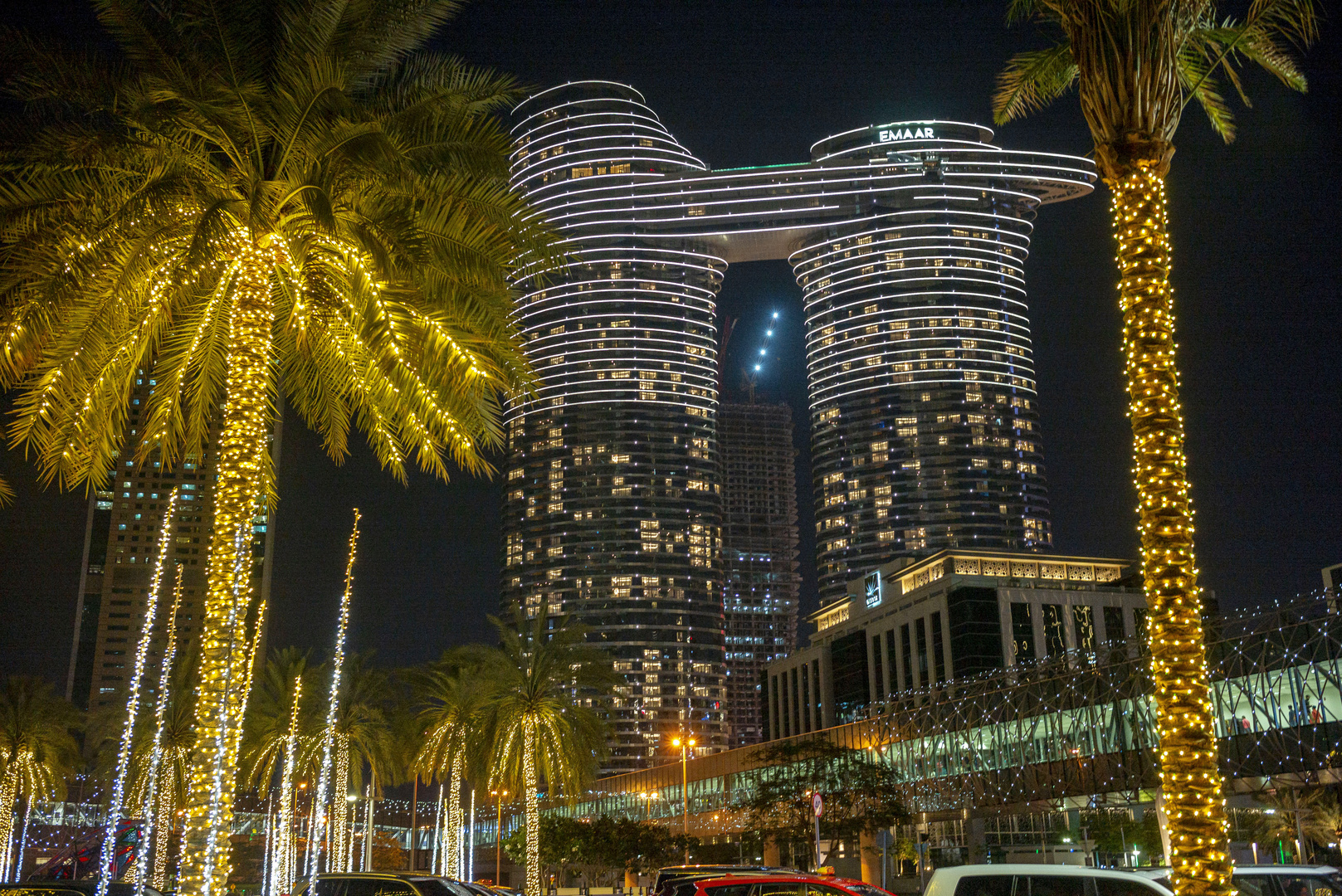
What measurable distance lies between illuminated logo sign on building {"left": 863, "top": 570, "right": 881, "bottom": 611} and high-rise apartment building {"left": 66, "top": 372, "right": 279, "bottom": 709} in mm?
75648

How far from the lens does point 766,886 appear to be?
18234mm

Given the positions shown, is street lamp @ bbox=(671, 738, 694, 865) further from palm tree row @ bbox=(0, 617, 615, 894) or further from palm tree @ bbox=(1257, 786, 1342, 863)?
palm tree @ bbox=(1257, 786, 1342, 863)

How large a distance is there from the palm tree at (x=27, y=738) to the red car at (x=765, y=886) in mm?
48813

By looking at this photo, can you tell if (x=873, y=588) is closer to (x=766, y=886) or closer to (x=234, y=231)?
(x=766, y=886)

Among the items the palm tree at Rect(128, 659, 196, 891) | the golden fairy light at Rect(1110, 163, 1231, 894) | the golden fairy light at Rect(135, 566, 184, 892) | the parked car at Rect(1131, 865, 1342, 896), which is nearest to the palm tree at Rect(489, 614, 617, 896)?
the golden fairy light at Rect(135, 566, 184, 892)

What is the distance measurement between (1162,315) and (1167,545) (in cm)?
250

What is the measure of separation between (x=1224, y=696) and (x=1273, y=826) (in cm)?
1896

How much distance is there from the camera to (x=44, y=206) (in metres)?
14.0

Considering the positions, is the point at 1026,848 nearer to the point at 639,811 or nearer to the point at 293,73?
the point at 293,73

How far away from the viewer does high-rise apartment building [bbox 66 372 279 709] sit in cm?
12031

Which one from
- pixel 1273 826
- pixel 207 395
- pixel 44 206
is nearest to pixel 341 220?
pixel 44 206

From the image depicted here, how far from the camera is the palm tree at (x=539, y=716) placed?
4112cm

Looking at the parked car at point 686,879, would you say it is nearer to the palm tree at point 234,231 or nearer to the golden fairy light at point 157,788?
the palm tree at point 234,231

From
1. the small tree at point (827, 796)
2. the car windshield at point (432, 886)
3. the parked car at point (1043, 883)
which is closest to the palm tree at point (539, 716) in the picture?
the car windshield at point (432, 886)
